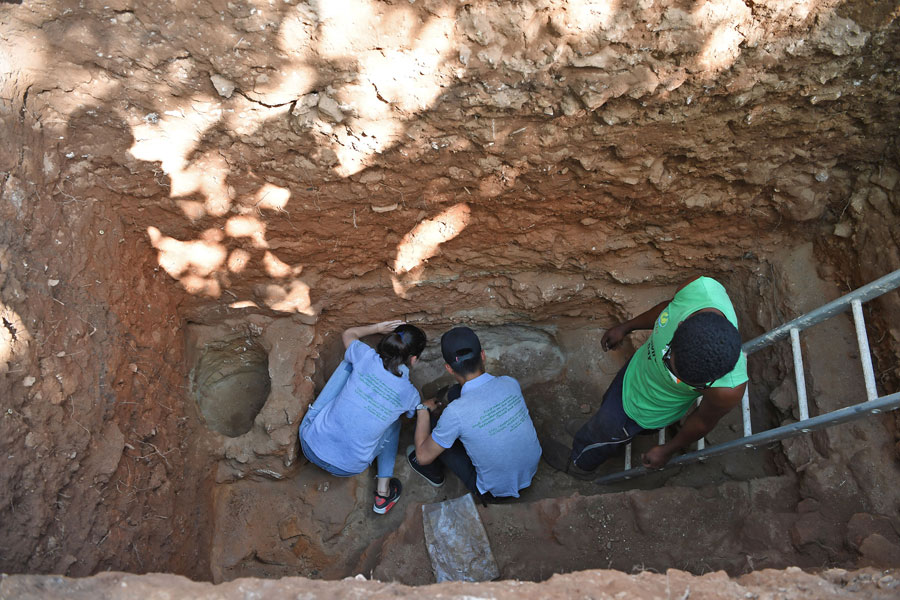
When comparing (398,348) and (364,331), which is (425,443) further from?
(364,331)

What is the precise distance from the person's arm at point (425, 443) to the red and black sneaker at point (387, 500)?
1.50ft

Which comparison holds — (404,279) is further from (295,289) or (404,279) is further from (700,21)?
(700,21)

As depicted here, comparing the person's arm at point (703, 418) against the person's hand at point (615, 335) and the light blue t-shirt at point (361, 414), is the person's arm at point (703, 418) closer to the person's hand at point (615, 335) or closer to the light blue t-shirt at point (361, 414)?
the person's hand at point (615, 335)

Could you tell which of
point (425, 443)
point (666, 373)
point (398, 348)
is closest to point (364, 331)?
point (398, 348)

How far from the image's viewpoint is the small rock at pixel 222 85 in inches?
102

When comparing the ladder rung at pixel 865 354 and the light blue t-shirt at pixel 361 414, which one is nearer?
the ladder rung at pixel 865 354

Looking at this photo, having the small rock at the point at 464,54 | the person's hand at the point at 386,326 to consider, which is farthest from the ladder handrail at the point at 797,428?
the small rock at the point at 464,54

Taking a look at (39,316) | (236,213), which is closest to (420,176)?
(236,213)

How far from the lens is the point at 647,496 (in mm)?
3094

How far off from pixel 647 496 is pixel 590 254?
149cm

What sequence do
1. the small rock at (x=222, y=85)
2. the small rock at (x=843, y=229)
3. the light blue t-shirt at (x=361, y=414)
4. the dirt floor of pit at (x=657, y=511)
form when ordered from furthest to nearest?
the light blue t-shirt at (x=361, y=414) → the small rock at (x=843, y=229) → the dirt floor of pit at (x=657, y=511) → the small rock at (x=222, y=85)

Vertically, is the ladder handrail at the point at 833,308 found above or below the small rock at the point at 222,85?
above

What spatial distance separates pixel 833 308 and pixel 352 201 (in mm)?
2456

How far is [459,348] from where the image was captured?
3.21 metres
